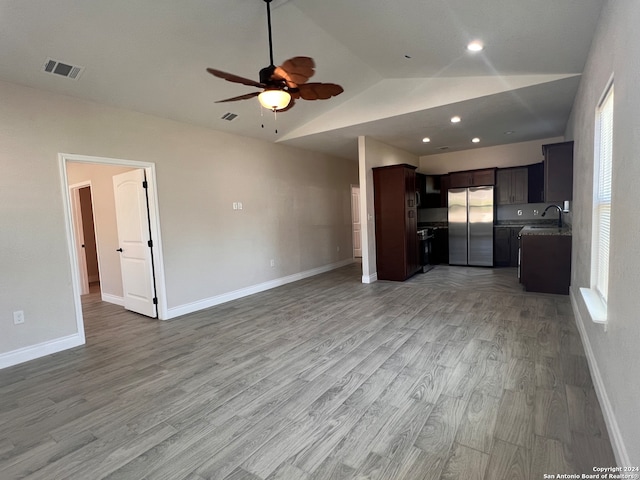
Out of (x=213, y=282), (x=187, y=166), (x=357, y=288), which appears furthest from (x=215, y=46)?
(x=357, y=288)

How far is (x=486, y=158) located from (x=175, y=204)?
6.92 metres

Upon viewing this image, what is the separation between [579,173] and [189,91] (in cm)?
478

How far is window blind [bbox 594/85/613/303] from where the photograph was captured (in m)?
2.37

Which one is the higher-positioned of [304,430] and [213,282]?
[213,282]

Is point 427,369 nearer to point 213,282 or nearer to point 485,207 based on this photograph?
point 213,282

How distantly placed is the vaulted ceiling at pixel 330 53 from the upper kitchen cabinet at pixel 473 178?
1.87 metres

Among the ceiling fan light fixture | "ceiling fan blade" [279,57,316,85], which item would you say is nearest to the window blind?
"ceiling fan blade" [279,57,316,85]

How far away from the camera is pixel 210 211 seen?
16.7ft

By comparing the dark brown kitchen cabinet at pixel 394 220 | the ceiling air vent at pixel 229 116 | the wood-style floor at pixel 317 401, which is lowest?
the wood-style floor at pixel 317 401

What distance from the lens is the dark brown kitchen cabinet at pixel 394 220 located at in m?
6.01

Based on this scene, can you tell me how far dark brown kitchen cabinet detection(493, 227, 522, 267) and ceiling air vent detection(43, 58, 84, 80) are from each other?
7.66 m

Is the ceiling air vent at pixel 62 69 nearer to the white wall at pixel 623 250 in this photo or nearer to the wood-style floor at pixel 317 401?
the wood-style floor at pixel 317 401

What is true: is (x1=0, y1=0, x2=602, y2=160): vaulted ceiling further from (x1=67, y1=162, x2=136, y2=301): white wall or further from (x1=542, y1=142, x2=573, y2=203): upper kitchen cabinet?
(x1=67, y1=162, x2=136, y2=301): white wall

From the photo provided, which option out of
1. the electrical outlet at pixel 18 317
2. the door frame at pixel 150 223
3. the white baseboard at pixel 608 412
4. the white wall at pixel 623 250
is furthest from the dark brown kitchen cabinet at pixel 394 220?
the electrical outlet at pixel 18 317
